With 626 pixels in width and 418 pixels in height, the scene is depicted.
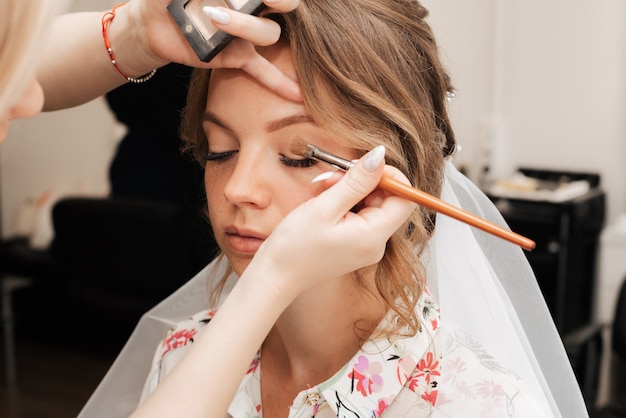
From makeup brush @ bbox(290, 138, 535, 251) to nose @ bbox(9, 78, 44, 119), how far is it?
35cm

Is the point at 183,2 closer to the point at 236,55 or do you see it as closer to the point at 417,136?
the point at 236,55

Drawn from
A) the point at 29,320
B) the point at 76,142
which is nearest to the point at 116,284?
the point at 29,320

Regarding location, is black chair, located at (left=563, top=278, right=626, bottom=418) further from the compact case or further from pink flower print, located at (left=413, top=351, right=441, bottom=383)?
the compact case

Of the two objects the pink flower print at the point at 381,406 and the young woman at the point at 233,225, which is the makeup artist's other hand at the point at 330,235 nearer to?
the young woman at the point at 233,225

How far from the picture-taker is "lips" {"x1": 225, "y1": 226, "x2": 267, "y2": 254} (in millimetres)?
1023

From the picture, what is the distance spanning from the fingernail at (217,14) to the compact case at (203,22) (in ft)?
0.11

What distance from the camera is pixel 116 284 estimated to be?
393 cm

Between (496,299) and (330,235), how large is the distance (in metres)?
0.47

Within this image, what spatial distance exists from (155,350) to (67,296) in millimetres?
3164

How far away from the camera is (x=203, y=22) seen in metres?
0.97

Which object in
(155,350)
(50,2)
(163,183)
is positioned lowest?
(163,183)

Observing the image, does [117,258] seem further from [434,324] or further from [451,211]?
[451,211]

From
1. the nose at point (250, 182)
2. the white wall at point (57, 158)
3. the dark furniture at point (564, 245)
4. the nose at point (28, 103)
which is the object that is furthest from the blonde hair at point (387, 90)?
the white wall at point (57, 158)

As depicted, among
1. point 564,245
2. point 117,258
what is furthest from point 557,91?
point 117,258
